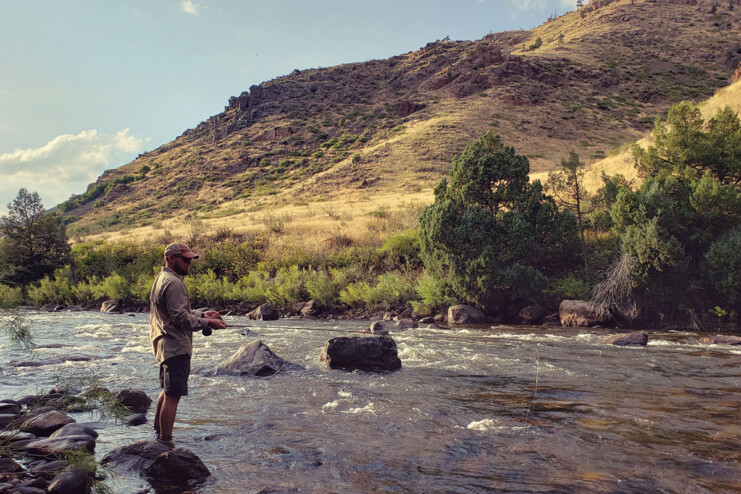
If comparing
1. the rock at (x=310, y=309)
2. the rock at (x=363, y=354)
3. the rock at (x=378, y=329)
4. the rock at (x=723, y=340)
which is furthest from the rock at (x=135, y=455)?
the rock at (x=310, y=309)

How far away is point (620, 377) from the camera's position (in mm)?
10250

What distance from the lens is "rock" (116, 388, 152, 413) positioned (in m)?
8.22

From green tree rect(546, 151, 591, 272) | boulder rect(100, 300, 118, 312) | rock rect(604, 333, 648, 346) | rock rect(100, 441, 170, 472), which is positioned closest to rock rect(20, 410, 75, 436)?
rock rect(100, 441, 170, 472)

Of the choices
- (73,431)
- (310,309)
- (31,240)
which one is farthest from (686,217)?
(31,240)

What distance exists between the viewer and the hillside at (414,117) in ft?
208

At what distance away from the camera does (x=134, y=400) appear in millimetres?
8328

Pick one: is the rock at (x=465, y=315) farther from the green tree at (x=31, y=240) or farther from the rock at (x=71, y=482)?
the green tree at (x=31, y=240)

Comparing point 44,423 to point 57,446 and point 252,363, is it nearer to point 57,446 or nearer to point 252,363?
point 57,446

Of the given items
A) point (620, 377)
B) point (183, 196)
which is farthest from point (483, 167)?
point (183, 196)

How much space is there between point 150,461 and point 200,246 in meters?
30.0

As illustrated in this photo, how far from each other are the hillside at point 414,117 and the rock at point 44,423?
114ft

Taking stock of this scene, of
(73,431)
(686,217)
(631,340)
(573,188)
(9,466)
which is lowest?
(631,340)

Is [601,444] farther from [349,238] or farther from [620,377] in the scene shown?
[349,238]

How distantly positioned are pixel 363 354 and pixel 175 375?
5.66 meters
